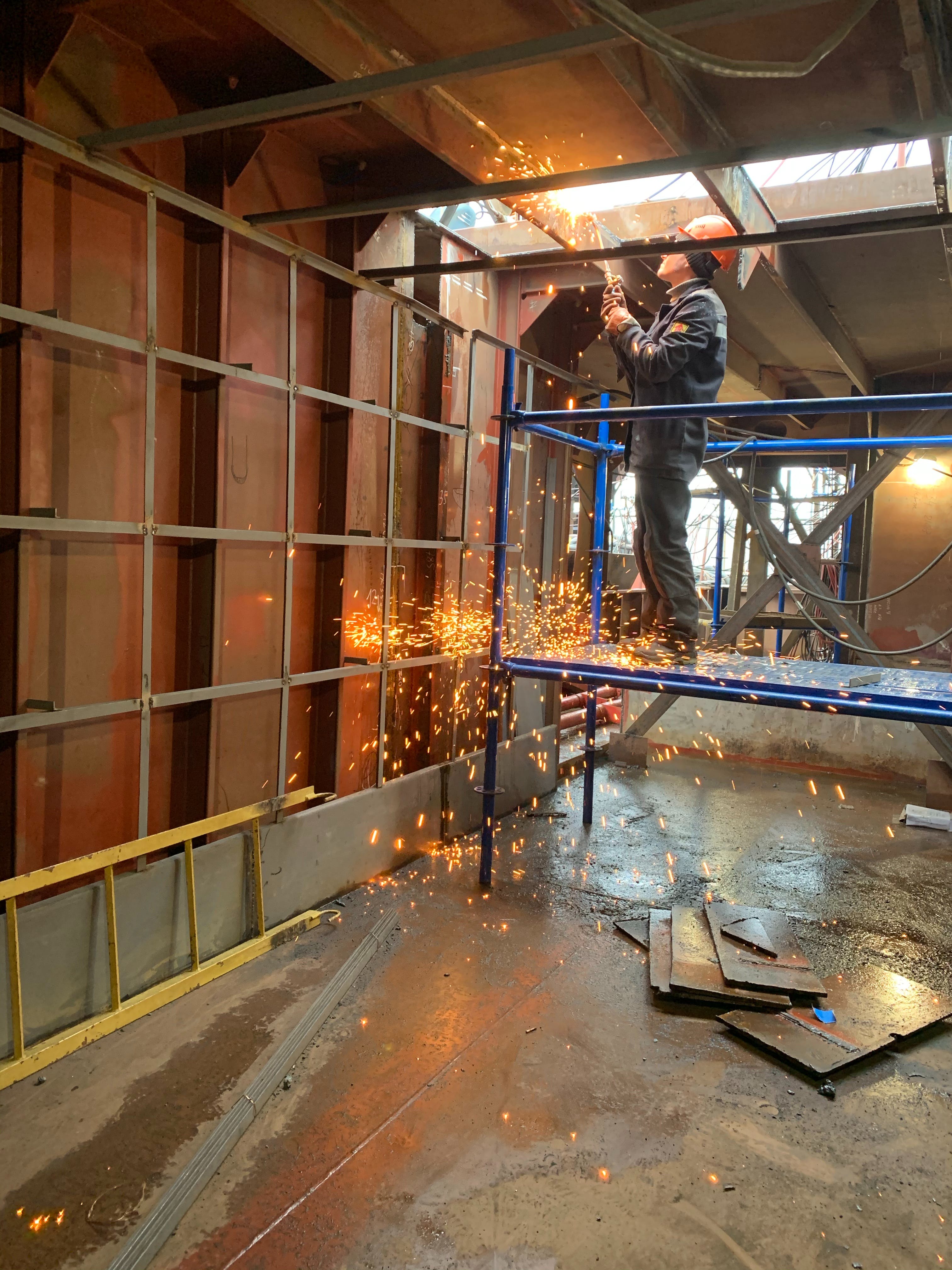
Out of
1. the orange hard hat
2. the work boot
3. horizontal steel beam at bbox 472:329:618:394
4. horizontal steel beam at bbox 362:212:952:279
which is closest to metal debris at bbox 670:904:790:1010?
the work boot

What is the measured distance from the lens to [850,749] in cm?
709

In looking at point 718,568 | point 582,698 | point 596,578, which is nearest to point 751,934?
point 596,578

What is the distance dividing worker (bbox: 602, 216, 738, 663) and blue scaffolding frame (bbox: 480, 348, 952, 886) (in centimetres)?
18

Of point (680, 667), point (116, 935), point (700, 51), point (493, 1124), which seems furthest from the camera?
point (680, 667)

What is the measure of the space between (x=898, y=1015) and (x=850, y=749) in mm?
4195

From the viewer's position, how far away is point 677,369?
3.92 metres

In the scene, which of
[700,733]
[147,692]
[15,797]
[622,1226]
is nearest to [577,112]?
[147,692]

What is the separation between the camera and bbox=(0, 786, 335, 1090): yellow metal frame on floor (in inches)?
102

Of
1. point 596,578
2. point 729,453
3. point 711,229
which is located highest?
point 711,229

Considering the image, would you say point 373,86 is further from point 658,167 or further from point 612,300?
point 612,300

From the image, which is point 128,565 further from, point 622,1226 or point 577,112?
point 622,1226

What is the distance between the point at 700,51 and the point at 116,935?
313 centimetres

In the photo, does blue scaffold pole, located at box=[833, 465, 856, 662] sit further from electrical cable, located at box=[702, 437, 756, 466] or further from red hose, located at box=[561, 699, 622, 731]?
electrical cable, located at box=[702, 437, 756, 466]

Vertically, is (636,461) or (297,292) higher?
(297,292)
